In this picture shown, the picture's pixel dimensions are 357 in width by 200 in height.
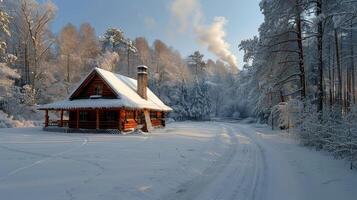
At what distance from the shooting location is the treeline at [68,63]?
40750mm

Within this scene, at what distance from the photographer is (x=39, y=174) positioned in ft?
34.2

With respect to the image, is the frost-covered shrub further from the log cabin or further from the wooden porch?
the wooden porch

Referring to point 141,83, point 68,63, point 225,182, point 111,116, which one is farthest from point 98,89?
point 225,182

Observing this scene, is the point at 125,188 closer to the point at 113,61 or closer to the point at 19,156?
the point at 19,156

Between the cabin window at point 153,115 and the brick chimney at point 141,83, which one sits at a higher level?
the brick chimney at point 141,83

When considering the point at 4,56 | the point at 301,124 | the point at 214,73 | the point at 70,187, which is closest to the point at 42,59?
the point at 4,56

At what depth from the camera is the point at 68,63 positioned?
165 feet

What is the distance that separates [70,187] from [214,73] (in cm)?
9261

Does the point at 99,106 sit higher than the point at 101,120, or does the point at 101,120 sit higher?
the point at 99,106

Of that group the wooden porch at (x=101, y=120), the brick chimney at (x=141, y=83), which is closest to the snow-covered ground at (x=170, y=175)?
the wooden porch at (x=101, y=120)

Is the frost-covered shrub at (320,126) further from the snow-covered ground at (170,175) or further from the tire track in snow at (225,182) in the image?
the tire track in snow at (225,182)

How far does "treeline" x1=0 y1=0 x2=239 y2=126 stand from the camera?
40.8 m

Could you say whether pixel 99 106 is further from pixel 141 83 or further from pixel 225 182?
pixel 225 182

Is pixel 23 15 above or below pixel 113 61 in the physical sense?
above
